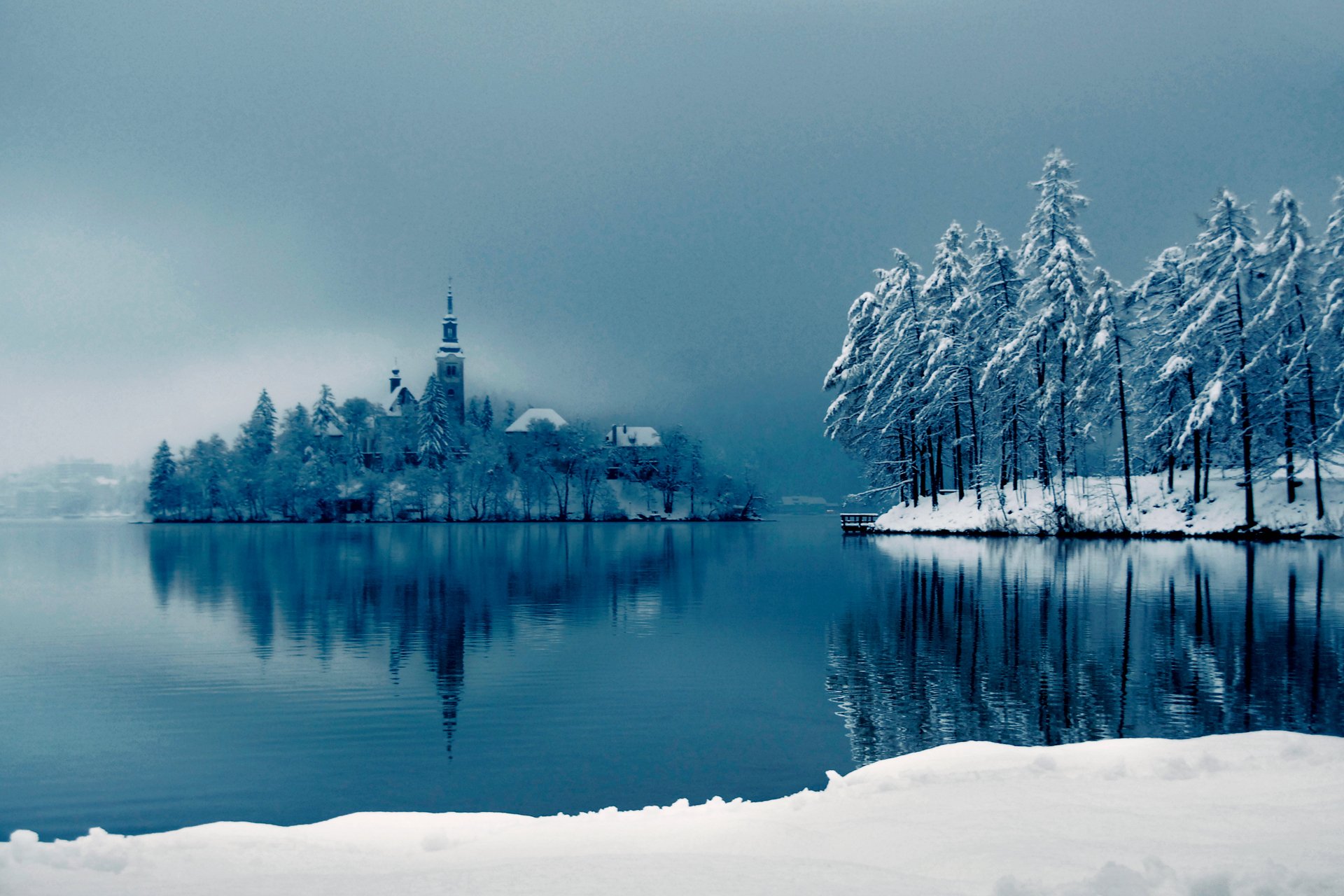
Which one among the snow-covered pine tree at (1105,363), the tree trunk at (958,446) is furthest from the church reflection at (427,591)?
the snow-covered pine tree at (1105,363)

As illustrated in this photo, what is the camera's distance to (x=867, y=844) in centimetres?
601

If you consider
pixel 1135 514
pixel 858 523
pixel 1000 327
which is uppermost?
pixel 1000 327

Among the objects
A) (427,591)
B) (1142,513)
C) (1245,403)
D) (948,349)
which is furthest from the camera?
(948,349)

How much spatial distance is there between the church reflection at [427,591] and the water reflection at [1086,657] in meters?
5.59

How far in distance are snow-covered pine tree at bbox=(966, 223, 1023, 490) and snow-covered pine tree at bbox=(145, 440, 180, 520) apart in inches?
4518

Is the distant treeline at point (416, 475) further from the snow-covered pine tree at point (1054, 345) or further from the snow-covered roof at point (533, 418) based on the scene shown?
the snow-covered pine tree at point (1054, 345)

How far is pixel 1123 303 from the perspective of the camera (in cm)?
5322

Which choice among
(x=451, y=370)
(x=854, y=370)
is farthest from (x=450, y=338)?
(x=854, y=370)

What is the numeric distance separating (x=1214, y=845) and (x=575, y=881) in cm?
383

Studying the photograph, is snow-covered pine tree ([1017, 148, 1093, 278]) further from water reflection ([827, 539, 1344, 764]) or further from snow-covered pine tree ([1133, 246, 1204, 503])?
water reflection ([827, 539, 1344, 764])

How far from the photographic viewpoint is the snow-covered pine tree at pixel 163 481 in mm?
131500

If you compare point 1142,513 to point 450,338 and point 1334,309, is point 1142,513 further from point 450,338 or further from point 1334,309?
point 450,338

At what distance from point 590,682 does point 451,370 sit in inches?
6154

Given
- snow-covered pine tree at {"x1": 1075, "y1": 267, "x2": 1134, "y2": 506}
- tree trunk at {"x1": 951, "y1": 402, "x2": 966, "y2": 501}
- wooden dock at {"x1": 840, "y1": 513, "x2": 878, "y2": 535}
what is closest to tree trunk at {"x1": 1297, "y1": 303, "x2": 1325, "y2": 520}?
snow-covered pine tree at {"x1": 1075, "y1": 267, "x2": 1134, "y2": 506}
